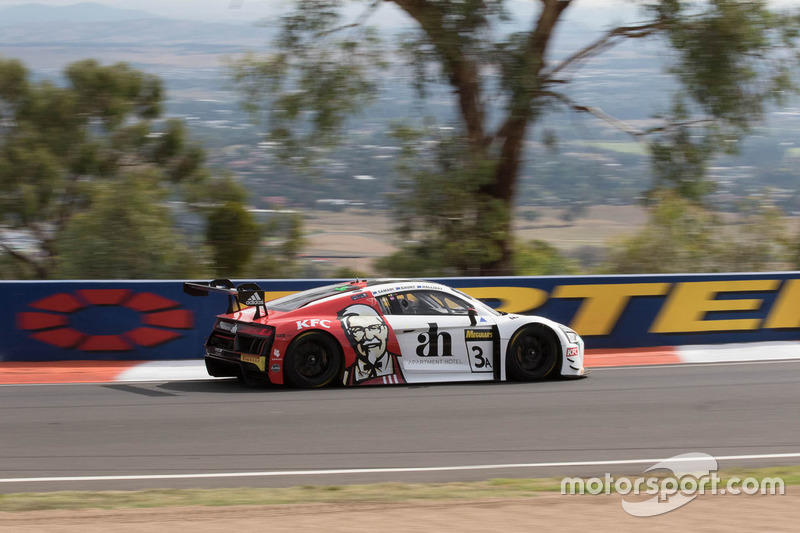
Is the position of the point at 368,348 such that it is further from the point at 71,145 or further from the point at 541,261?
the point at 71,145

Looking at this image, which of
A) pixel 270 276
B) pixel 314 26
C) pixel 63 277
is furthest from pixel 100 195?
pixel 314 26

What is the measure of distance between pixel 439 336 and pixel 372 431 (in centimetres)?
244

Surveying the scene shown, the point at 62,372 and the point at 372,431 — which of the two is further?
the point at 62,372

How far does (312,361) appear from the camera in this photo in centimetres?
1054

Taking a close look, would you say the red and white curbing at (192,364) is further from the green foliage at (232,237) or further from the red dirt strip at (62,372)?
the green foliage at (232,237)

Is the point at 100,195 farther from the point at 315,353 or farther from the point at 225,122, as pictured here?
the point at 315,353

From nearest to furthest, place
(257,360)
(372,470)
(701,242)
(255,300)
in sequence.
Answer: (372,470) < (257,360) < (255,300) < (701,242)

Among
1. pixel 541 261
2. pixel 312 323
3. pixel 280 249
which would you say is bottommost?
pixel 541 261

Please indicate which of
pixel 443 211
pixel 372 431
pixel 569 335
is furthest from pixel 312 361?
pixel 443 211

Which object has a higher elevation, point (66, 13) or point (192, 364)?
point (66, 13)

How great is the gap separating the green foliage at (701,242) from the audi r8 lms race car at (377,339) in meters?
10.0

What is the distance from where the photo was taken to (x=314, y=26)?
20562mm

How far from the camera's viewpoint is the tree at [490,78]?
2012 centimetres
